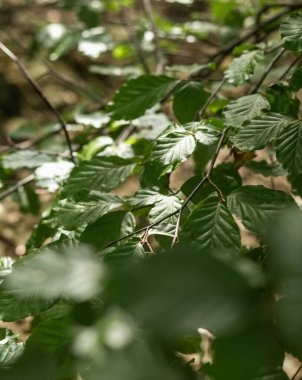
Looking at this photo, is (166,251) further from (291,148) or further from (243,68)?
(243,68)

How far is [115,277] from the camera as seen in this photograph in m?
0.24

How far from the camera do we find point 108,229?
24.6 inches

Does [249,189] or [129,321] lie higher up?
[129,321]

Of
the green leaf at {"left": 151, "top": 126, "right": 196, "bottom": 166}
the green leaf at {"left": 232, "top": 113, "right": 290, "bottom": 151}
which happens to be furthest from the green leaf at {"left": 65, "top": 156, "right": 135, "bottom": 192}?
the green leaf at {"left": 232, "top": 113, "right": 290, "bottom": 151}

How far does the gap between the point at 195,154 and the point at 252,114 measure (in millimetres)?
195

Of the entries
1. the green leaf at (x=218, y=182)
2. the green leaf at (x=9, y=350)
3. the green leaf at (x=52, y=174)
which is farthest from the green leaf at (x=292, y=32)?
the green leaf at (x=9, y=350)

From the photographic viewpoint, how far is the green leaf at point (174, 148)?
0.62 m

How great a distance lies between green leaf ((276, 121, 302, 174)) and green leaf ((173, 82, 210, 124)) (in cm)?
32

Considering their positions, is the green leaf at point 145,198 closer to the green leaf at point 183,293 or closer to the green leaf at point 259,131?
the green leaf at point 259,131

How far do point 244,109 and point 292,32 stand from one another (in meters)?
0.15

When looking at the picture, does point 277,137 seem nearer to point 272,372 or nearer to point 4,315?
point 272,372

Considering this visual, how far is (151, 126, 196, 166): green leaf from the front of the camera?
0.62 metres

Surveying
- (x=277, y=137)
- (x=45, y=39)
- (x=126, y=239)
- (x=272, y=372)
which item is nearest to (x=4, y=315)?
(x=126, y=239)

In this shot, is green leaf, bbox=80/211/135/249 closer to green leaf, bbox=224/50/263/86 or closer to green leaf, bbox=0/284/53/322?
green leaf, bbox=0/284/53/322
